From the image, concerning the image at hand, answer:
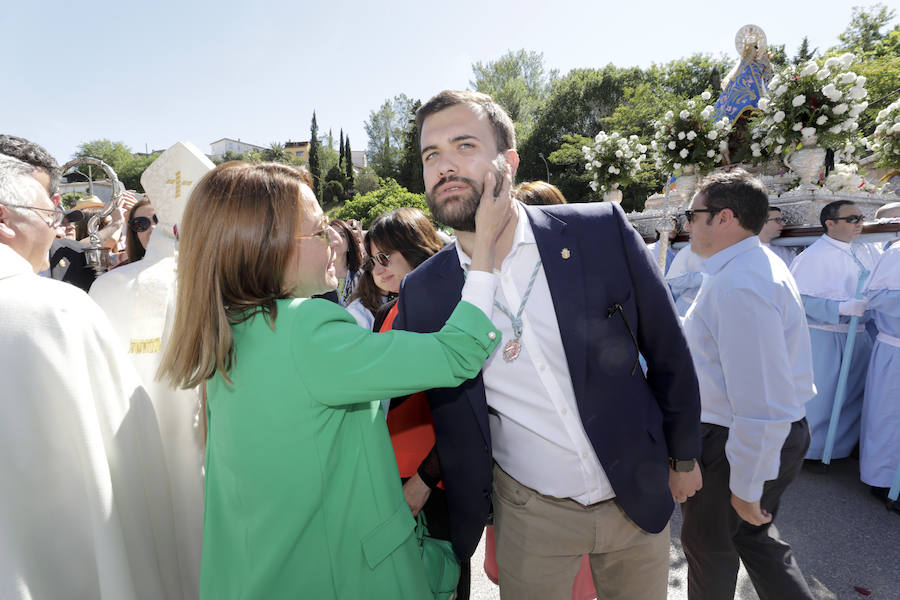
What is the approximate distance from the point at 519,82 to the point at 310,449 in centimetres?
4574

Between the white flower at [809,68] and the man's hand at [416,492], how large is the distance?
711cm

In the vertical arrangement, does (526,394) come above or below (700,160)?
below

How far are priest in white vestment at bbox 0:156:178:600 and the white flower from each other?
25.6 ft

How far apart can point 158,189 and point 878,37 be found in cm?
4258

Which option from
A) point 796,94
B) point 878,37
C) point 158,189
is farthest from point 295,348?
point 878,37

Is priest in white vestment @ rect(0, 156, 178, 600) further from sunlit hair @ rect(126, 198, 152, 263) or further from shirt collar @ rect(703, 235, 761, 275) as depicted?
shirt collar @ rect(703, 235, 761, 275)

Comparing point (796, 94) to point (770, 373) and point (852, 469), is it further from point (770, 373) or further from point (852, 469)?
point (770, 373)

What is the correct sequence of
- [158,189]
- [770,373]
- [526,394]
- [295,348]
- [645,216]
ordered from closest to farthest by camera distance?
[295,348]
[526,394]
[770,373]
[158,189]
[645,216]

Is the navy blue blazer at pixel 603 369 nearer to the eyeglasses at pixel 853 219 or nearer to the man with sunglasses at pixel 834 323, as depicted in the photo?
the man with sunglasses at pixel 834 323

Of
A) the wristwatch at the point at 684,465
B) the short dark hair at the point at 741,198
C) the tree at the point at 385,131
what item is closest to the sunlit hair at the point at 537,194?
the short dark hair at the point at 741,198

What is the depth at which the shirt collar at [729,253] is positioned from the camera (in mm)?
2312

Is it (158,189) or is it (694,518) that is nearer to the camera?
(694,518)

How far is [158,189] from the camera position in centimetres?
307

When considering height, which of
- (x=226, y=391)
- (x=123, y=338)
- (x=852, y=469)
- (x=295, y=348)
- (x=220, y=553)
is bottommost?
(x=852, y=469)
